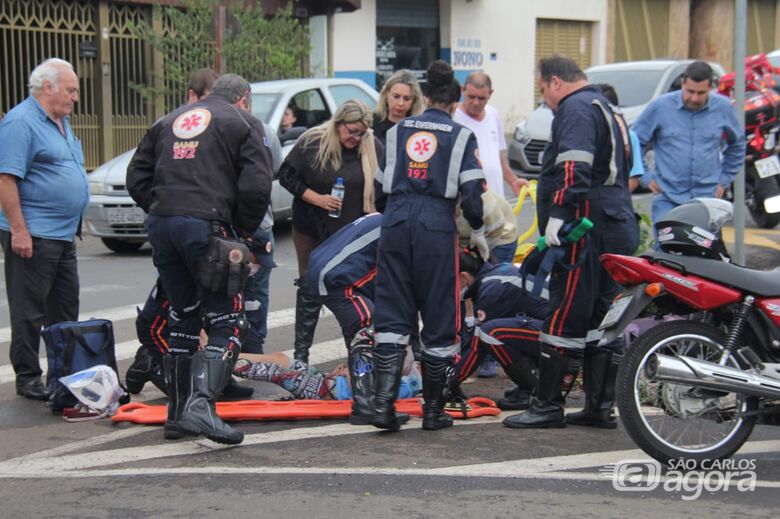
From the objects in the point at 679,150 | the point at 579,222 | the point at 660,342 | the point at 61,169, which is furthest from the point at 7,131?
the point at 679,150

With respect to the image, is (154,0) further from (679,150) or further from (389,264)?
(389,264)

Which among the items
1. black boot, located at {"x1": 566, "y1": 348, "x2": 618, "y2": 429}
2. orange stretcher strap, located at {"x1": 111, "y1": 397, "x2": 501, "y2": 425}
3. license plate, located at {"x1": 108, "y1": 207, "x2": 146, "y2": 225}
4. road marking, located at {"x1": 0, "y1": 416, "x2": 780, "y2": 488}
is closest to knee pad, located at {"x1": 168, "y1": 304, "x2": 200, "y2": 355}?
orange stretcher strap, located at {"x1": 111, "y1": 397, "x2": 501, "y2": 425}

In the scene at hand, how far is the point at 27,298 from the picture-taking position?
22.6 feet

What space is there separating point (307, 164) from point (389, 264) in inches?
72.1

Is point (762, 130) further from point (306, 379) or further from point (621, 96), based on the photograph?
point (306, 379)

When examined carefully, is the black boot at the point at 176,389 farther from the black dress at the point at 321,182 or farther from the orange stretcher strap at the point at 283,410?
the black dress at the point at 321,182

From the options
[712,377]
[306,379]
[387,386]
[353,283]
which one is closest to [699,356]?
[712,377]

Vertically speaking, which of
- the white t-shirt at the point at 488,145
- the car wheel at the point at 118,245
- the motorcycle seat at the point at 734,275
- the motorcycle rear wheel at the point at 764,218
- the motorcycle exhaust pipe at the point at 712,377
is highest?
the white t-shirt at the point at 488,145

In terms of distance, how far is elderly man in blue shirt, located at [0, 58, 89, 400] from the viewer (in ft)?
22.0

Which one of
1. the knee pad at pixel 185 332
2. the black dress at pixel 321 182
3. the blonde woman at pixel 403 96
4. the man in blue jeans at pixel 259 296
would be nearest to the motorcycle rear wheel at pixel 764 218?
the blonde woman at pixel 403 96

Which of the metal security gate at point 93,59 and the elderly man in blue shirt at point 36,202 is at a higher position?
the metal security gate at point 93,59

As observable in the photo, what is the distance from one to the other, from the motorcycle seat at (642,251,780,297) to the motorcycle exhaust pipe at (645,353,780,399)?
14.9 inches

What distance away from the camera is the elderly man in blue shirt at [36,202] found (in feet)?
22.0

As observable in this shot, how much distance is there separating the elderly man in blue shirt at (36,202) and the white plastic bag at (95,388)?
23.8 inches
